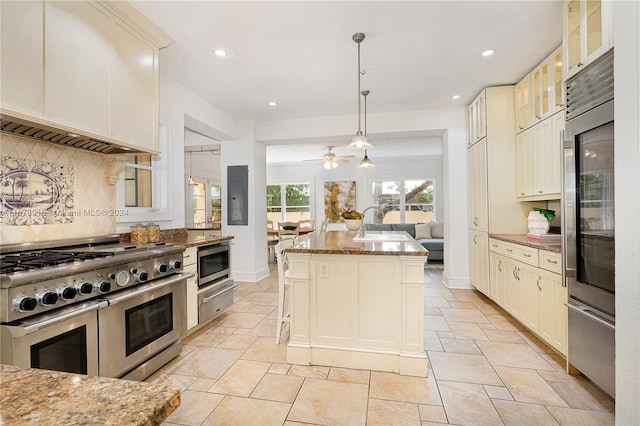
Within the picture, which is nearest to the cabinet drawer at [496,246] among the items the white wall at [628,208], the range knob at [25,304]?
the white wall at [628,208]

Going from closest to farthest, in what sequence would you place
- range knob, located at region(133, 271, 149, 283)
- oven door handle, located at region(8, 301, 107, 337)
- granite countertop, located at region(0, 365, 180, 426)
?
granite countertop, located at region(0, 365, 180, 426), oven door handle, located at region(8, 301, 107, 337), range knob, located at region(133, 271, 149, 283)

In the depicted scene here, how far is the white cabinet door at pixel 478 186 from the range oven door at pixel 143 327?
3506 millimetres

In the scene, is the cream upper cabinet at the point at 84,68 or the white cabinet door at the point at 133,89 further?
the white cabinet door at the point at 133,89

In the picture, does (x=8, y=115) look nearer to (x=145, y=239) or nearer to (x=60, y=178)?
(x=60, y=178)

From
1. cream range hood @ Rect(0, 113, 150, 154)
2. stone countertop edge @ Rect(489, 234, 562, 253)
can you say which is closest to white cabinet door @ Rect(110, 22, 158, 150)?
cream range hood @ Rect(0, 113, 150, 154)

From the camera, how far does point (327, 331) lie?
93.9 inches

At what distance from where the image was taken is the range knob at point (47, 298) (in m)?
1.49

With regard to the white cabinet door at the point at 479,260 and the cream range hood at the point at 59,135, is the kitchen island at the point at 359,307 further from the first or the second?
the white cabinet door at the point at 479,260

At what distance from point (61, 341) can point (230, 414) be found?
3.30ft

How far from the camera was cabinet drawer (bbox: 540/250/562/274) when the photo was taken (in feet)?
7.58

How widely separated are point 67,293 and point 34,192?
0.90 m

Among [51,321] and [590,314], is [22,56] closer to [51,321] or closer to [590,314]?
[51,321]

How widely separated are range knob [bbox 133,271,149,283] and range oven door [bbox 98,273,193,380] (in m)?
0.05

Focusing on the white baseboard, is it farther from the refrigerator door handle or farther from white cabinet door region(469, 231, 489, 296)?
the refrigerator door handle
